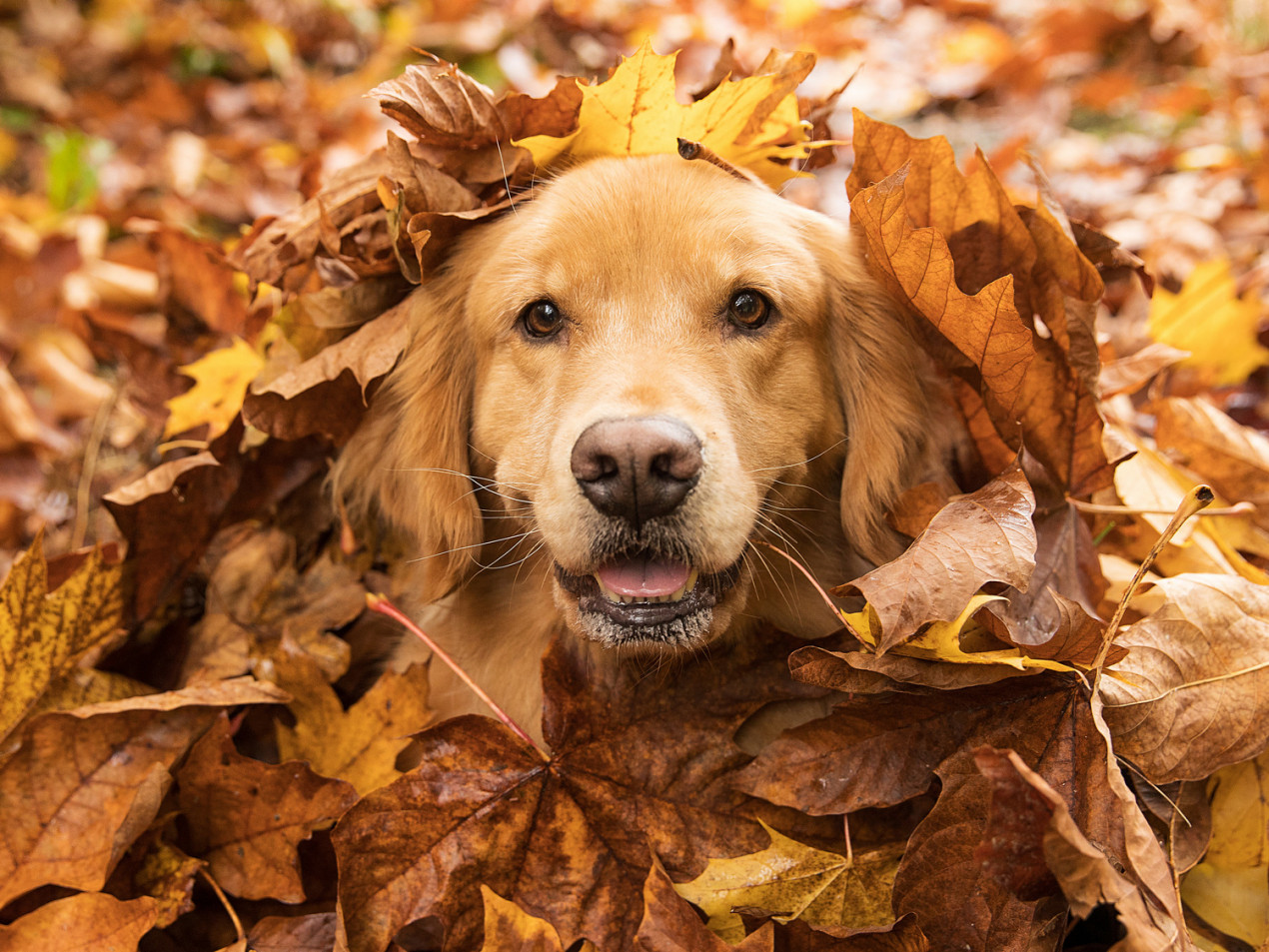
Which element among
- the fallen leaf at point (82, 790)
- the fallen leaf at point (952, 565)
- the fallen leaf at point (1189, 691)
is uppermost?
the fallen leaf at point (952, 565)

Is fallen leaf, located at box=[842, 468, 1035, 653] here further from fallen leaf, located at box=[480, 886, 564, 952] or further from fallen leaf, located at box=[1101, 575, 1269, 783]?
fallen leaf, located at box=[480, 886, 564, 952]

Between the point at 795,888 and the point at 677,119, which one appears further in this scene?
the point at 677,119

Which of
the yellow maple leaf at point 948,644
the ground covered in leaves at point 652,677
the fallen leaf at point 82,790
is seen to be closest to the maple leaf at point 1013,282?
the ground covered in leaves at point 652,677

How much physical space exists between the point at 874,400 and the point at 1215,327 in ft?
6.36

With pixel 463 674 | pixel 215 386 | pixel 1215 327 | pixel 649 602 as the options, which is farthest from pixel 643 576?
pixel 1215 327

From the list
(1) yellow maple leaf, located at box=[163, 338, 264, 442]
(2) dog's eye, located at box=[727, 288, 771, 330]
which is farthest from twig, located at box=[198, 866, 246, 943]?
(2) dog's eye, located at box=[727, 288, 771, 330]

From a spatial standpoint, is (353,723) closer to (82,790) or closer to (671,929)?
(82,790)

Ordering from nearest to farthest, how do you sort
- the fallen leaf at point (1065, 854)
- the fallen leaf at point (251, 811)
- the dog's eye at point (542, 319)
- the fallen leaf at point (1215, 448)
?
the fallen leaf at point (1065, 854) < the fallen leaf at point (251, 811) < the dog's eye at point (542, 319) < the fallen leaf at point (1215, 448)

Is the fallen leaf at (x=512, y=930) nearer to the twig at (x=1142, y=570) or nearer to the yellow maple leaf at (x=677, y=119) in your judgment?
the twig at (x=1142, y=570)

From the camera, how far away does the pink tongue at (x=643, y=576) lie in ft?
6.10

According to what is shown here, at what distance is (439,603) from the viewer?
253 cm

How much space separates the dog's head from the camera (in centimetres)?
182

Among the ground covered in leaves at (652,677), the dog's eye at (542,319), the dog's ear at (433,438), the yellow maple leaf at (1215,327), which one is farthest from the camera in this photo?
the yellow maple leaf at (1215,327)

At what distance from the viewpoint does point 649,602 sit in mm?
1870
